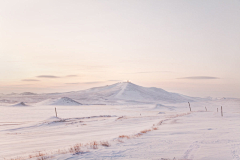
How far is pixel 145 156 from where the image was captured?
6.86 metres

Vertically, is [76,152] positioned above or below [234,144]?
above

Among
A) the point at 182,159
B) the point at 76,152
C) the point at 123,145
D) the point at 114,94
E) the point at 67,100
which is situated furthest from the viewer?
the point at 114,94

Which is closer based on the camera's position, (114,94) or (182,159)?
(182,159)

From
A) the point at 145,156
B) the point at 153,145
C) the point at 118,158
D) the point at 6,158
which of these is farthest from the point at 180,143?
Answer: the point at 6,158

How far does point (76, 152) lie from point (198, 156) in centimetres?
390

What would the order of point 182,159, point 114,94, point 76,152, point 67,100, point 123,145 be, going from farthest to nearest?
1. point 114,94
2. point 67,100
3. point 123,145
4. point 76,152
5. point 182,159

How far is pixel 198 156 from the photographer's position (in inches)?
270

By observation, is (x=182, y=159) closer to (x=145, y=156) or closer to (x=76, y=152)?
(x=145, y=156)

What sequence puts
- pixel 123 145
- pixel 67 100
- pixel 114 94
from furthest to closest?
pixel 114 94 < pixel 67 100 < pixel 123 145

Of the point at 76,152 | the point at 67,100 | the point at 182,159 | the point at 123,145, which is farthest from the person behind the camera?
the point at 67,100

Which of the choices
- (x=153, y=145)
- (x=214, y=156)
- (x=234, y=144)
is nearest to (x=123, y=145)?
(x=153, y=145)

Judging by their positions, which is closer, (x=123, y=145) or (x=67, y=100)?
(x=123, y=145)

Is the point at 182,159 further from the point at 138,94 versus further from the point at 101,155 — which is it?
the point at 138,94

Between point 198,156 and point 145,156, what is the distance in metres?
1.67
